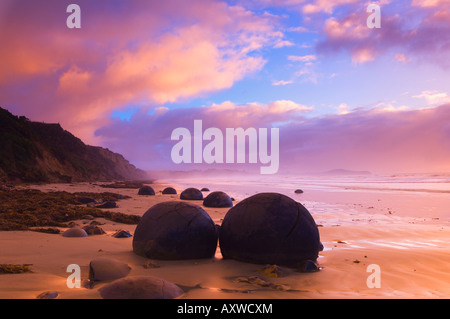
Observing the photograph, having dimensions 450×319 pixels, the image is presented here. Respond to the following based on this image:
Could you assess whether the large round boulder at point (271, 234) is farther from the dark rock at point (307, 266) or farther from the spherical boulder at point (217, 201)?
the spherical boulder at point (217, 201)

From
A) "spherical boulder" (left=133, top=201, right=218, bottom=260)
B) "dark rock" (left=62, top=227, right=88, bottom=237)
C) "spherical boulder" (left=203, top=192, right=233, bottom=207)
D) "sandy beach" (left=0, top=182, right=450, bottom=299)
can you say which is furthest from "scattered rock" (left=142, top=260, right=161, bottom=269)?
"spherical boulder" (left=203, top=192, right=233, bottom=207)

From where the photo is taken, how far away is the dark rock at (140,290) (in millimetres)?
3129

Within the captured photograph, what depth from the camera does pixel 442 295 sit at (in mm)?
3756

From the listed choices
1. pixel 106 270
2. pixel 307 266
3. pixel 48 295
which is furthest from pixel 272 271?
pixel 48 295

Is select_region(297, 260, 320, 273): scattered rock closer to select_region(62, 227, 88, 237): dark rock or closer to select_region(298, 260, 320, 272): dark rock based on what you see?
select_region(298, 260, 320, 272): dark rock

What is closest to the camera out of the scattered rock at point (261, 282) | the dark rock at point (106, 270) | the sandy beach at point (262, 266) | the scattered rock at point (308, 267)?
the sandy beach at point (262, 266)

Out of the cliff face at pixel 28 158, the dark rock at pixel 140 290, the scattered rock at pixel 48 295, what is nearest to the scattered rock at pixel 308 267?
the dark rock at pixel 140 290

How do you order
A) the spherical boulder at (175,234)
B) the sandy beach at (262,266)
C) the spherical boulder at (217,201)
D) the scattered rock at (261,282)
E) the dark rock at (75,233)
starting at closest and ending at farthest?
the sandy beach at (262,266)
the scattered rock at (261,282)
the spherical boulder at (175,234)
the dark rock at (75,233)
the spherical boulder at (217,201)

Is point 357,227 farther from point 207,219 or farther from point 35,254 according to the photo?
point 35,254

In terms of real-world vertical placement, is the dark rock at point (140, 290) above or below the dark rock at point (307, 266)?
above

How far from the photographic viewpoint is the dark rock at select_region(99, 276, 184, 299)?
313 centimetres

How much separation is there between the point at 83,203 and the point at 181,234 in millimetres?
10638

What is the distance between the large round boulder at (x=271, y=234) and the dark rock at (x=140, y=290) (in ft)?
5.94
